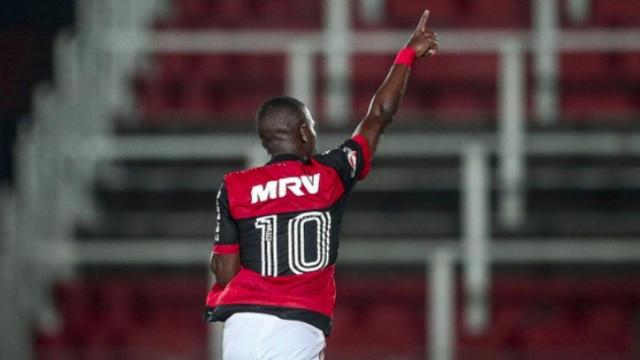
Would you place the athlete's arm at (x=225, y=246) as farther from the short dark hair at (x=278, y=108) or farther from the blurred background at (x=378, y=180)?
the blurred background at (x=378, y=180)

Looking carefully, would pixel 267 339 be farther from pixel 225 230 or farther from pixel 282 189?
pixel 282 189

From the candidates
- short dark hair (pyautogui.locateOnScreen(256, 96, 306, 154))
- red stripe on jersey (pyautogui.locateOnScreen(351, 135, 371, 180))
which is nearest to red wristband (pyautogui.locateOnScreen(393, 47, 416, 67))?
red stripe on jersey (pyautogui.locateOnScreen(351, 135, 371, 180))

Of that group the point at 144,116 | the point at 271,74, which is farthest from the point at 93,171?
the point at 271,74

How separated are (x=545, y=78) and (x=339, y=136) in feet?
4.81

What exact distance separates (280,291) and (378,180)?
496 cm

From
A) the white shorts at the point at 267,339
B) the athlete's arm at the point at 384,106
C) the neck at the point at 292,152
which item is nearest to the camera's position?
the white shorts at the point at 267,339

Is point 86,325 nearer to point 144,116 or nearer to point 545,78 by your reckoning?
point 144,116

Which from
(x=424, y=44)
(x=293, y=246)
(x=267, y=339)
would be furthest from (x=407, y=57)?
(x=267, y=339)

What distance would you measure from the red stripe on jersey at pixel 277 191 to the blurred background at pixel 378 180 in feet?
11.8

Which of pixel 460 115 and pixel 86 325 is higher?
pixel 460 115

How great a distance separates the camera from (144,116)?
513 inches

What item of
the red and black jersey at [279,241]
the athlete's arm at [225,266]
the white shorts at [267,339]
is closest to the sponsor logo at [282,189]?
the red and black jersey at [279,241]

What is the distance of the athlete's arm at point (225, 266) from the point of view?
7.11 meters

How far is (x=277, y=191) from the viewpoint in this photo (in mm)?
7090
